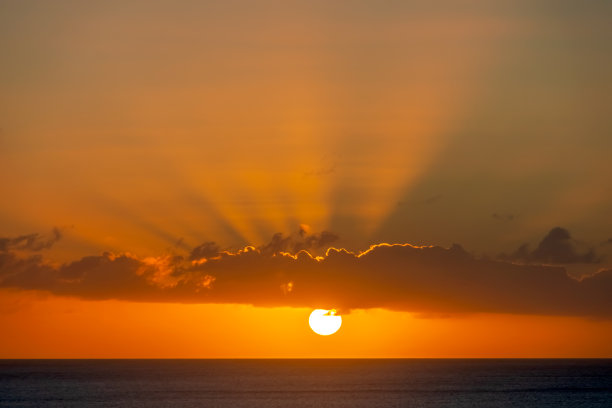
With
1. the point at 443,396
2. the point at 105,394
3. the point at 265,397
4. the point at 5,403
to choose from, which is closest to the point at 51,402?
the point at 5,403

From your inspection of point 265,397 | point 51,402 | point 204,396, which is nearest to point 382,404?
point 265,397

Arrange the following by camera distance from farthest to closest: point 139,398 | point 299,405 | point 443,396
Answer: point 443,396 → point 139,398 → point 299,405

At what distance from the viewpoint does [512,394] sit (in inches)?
7805

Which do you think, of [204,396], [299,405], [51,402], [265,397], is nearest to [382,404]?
[299,405]

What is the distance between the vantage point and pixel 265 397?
182 m

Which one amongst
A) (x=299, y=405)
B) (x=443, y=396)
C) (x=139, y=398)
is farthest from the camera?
(x=443, y=396)

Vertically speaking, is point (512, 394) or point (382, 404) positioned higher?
point (512, 394)

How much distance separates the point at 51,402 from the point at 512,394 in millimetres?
100823

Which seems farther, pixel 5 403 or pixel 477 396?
pixel 477 396

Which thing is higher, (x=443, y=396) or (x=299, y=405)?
(x=443, y=396)

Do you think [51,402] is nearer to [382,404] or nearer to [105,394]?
[105,394]

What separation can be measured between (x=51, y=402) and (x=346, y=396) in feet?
197

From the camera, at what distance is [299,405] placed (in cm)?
16025

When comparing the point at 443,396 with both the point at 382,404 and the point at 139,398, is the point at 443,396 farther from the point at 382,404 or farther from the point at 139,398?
the point at 139,398
